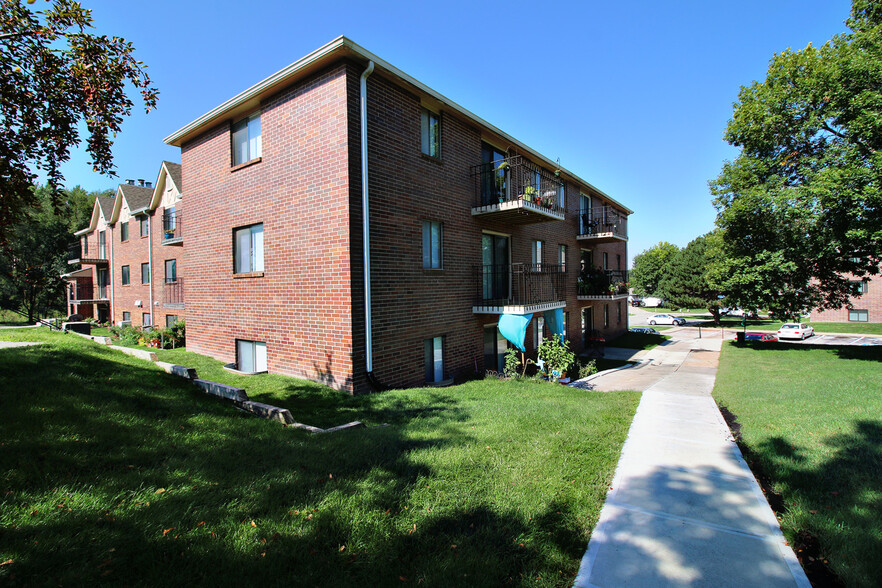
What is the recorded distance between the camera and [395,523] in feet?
10.5

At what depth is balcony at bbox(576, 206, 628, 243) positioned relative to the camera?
18.8 metres

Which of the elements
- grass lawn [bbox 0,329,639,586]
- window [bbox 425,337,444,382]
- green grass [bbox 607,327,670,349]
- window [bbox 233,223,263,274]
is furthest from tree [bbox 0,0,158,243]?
green grass [bbox 607,327,670,349]

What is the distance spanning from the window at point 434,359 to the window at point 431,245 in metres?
1.92

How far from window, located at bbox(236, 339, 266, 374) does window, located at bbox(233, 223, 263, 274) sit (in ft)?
6.36

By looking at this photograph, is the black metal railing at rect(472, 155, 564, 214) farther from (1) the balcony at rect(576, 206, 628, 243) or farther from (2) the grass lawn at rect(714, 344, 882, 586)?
(1) the balcony at rect(576, 206, 628, 243)

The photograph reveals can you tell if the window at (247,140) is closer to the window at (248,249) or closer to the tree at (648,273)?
the window at (248,249)

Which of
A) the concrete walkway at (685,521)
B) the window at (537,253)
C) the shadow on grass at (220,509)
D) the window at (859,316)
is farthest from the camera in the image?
the window at (859,316)

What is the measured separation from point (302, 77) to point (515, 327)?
7755 mm

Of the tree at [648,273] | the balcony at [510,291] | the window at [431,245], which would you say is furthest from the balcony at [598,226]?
the tree at [648,273]

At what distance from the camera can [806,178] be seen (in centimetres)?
1424

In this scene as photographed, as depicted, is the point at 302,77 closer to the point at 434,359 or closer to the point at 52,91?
the point at 52,91

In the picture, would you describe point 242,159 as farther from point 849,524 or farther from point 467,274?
point 849,524

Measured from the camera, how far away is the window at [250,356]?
10258 millimetres

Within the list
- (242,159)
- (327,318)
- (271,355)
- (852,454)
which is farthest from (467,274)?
(852,454)
